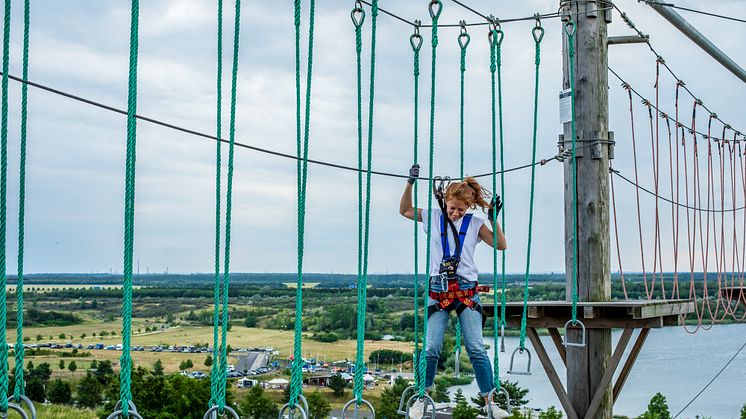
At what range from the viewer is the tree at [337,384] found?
50331 mm

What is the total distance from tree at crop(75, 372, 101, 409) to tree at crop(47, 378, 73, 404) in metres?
0.55

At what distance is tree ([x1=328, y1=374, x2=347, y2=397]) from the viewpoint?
50.3 meters

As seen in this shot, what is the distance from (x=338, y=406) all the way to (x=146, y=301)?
15964 mm

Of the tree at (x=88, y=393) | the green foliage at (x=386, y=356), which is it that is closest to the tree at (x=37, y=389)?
the tree at (x=88, y=393)

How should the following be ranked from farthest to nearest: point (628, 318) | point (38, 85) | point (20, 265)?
point (628, 318) < point (38, 85) < point (20, 265)

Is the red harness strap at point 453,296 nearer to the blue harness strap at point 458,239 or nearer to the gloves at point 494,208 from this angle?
the blue harness strap at point 458,239

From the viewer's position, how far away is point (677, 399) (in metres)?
42.0

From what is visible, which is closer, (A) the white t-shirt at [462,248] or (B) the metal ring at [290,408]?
(B) the metal ring at [290,408]

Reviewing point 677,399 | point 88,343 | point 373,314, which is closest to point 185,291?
point 88,343

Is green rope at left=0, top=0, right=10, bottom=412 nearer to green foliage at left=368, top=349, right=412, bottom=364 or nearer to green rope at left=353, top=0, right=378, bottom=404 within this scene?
green rope at left=353, top=0, right=378, bottom=404

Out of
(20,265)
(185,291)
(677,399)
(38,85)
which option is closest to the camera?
(20,265)

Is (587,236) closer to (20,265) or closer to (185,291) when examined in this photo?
(20,265)

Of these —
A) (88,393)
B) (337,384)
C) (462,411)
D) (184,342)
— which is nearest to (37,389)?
(88,393)

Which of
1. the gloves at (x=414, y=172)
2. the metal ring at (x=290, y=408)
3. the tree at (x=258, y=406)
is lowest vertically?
the tree at (x=258, y=406)
